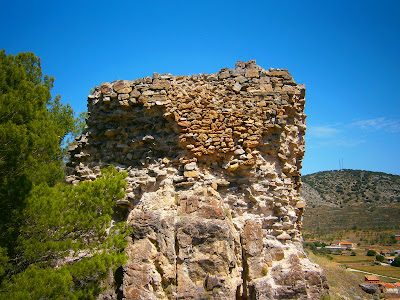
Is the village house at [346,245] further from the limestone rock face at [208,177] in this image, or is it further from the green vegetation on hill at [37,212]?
the green vegetation on hill at [37,212]

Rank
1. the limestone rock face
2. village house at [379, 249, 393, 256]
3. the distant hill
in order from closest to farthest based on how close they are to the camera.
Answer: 1. the limestone rock face
2. village house at [379, 249, 393, 256]
3. the distant hill

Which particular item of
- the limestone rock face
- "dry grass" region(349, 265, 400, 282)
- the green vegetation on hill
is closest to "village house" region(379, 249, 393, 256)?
"dry grass" region(349, 265, 400, 282)

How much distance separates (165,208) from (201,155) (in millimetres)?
1298

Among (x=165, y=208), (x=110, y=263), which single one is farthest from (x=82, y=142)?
(x=110, y=263)

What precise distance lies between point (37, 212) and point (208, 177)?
3114 mm

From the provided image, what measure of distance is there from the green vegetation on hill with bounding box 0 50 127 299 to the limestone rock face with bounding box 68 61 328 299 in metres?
0.77

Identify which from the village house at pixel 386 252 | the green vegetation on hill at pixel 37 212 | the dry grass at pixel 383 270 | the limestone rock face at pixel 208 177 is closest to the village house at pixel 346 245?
the village house at pixel 386 252

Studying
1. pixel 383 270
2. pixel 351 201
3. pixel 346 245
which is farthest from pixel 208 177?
pixel 351 201

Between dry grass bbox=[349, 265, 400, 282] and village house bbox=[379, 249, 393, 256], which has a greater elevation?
village house bbox=[379, 249, 393, 256]

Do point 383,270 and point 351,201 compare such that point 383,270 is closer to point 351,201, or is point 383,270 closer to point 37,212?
point 351,201

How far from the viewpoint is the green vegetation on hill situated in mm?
4578

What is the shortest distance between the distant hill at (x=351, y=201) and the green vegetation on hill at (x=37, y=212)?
29.1 m

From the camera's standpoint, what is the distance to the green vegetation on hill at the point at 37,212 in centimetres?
458

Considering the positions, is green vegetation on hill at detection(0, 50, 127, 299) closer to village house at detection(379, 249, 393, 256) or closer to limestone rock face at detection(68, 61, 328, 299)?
limestone rock face at detection(68, 61, 328, 299)
